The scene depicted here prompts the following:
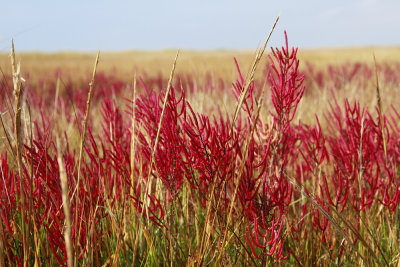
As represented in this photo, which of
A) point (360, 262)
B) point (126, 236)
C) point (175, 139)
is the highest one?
point (175, 139)

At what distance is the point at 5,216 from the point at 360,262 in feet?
3.78

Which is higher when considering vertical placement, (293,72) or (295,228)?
(293,72)

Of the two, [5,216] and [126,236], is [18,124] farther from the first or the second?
[126,236]

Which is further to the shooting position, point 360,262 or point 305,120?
point 305,120

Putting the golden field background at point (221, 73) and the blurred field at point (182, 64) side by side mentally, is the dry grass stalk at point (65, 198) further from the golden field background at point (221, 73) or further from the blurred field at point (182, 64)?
the blurred field at point (182, 64)

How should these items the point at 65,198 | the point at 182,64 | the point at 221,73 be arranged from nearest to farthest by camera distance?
the point at 65,198 → the point at 221,73 → the point at 182,64

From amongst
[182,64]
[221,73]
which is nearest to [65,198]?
[221,73]

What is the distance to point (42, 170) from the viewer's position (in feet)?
3.82

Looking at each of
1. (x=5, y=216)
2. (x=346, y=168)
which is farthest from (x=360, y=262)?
(x=5, y=216)

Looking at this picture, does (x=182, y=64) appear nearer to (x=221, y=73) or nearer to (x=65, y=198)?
(x=221, y=73)

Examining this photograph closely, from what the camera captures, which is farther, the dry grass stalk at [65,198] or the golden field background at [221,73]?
the golden field background at [221,73]

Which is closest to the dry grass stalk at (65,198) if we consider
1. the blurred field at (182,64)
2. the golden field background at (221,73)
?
the golden field background at (221,73)

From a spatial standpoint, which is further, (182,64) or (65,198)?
(182,64)

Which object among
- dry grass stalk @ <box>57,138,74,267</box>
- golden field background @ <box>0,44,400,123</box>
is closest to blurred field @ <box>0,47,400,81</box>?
golden field background @ <box>0,44,400,123</box>
